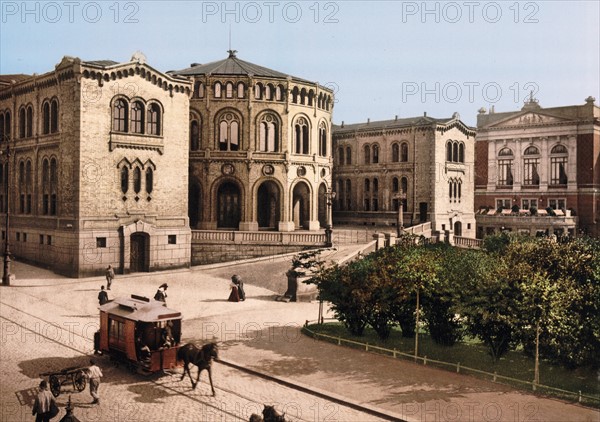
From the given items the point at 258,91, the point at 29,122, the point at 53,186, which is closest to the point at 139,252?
the point at 53,186

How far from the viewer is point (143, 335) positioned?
16.6m

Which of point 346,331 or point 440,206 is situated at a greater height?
point 440,206

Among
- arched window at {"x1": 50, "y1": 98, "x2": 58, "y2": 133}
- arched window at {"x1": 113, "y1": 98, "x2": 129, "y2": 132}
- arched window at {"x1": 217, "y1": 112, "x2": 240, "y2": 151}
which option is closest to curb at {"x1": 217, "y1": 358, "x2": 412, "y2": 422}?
arched window at {"x1": 113, "y1": 98, "x2": 129, "y2": 132}

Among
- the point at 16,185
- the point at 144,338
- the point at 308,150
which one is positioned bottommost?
the point at 144,338

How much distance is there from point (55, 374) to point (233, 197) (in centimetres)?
Result: 3669

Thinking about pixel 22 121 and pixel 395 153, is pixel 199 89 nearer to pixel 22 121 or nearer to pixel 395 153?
pixel 22 121

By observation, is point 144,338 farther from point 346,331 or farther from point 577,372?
point 577,372

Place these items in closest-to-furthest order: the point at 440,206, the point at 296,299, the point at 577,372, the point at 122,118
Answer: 1. the point at 577,372
2. the point at 296,299
3. the point at 122,118
4. the point at 440,206

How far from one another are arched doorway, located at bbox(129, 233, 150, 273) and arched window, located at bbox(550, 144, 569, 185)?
4924cm

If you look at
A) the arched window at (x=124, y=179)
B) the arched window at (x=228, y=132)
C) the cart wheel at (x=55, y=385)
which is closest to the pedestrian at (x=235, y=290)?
the arched window at (x=124, y=179)

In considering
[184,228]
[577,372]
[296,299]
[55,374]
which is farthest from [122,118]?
[577,372]

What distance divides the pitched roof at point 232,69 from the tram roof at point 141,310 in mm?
35662

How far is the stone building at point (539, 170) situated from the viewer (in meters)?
62.6

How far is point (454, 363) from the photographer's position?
19.0m
